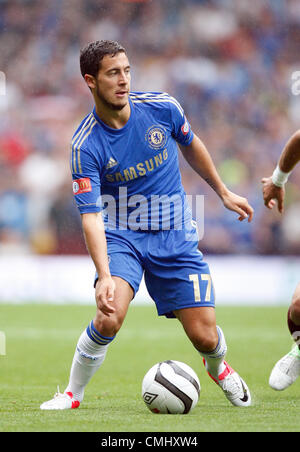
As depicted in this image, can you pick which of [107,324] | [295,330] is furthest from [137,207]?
[295,330]

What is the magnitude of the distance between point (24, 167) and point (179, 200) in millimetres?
11164

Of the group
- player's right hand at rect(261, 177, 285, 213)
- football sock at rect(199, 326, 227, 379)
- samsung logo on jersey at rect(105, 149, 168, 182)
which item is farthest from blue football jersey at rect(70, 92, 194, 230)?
football sock at rect(199, 326, 227, 379)

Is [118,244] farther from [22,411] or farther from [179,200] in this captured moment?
[22,411]

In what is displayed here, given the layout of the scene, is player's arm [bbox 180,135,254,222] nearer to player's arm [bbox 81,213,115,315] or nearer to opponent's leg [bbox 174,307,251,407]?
opponent's leg [bbox 174,307,251,407]

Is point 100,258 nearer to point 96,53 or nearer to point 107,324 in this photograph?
point 107,324

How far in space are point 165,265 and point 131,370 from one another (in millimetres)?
2531

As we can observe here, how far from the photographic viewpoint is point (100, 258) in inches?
175

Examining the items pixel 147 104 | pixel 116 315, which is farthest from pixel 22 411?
pixel 147 104

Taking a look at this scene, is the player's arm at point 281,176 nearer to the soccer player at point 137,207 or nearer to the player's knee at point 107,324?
the soccer player at point 137,207

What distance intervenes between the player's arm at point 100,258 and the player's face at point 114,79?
707mm

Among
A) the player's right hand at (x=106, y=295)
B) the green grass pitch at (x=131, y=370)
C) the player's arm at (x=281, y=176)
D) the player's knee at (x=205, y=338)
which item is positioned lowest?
the green grass pitch at (x=131, y=370)

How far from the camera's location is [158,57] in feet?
59.0

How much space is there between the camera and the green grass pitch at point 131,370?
411 centimetres

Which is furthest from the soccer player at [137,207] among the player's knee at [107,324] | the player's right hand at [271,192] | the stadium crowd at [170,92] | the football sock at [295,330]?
the stadium crowd at [170,92]
